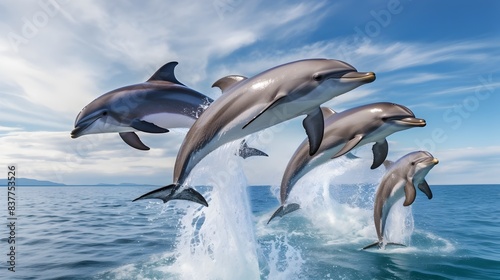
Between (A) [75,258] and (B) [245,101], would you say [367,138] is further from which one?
(A) [75,258]

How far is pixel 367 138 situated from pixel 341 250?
10367 millimetres

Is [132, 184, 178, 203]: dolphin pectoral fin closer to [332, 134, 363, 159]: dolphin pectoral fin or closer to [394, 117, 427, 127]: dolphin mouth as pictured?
[332, 134, 363, 159]: dolphin pectoral fin

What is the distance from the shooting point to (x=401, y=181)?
Result: 38.6ft

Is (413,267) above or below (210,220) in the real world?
below

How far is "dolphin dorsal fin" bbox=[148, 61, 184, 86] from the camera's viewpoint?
266 inches

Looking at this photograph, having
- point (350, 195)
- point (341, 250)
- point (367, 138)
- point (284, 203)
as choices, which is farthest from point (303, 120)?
point (350, 195)

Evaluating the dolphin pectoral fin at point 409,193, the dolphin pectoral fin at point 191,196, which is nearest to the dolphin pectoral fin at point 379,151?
the dolphin pectoral fin at point 409,193

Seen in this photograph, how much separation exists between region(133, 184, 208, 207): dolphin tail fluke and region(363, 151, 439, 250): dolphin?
748 centimetres

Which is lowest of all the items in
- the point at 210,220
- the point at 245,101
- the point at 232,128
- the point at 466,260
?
the point at 466,260

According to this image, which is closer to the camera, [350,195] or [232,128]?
[232,128]

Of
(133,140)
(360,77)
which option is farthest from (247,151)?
(360,77)

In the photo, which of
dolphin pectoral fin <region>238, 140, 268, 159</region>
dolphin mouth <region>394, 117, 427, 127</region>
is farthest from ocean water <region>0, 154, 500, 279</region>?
dolphin mouth <region>394, 117, 427, 127</region>

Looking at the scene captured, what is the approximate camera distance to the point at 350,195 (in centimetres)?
3647

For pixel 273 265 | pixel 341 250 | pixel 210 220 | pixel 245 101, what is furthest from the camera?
pixel 341 250
